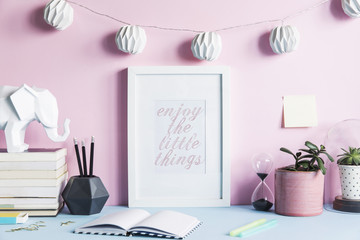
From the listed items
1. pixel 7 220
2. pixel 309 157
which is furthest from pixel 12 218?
pixel 309 157

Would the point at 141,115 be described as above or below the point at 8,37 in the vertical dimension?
below

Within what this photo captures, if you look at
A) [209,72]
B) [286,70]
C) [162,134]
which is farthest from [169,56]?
[286,70]

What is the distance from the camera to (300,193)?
1.09 meters

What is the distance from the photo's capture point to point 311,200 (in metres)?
1.09

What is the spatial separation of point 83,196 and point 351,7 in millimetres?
908

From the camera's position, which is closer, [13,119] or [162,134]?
[13,119]

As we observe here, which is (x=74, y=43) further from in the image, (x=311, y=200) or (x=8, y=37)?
(x=311, y=200)

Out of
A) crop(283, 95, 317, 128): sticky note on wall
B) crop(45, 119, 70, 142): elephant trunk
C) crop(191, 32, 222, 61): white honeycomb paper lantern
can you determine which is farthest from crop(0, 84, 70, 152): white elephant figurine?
crop(283, 95, 317, 128): sticky note on wall

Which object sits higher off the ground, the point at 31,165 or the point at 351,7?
the point at 351,7

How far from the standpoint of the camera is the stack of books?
110cm

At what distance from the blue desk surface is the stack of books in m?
0.04

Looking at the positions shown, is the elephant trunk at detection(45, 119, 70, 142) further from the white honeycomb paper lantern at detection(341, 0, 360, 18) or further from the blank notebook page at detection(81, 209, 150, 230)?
the white honeycomb paper lantern at detection(341, 0, 360, 18)

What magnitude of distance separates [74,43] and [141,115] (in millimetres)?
287

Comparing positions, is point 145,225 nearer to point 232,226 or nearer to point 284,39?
point 232,226
